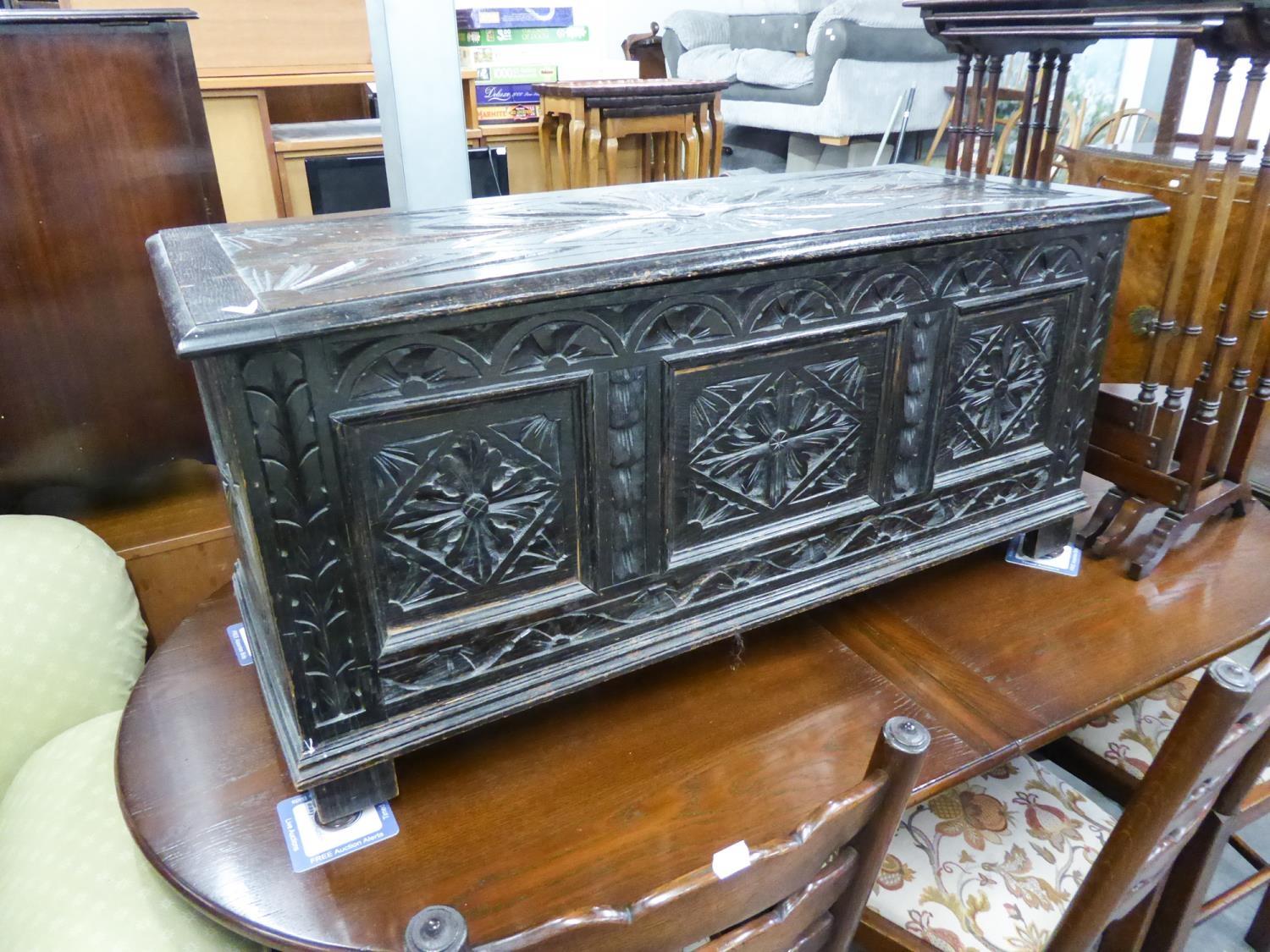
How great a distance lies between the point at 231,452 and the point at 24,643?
0.74 m

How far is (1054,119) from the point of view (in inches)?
53.8

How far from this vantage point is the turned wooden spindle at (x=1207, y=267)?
1102 mm

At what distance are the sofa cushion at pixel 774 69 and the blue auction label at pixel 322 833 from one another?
422 centimetres

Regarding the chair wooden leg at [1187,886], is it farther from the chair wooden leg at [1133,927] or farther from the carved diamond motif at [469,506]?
the carved diamond motif at [469,506]

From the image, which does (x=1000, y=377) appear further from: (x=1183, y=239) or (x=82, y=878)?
(x=82, y=878)

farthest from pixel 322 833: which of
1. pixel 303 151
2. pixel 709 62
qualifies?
pixel 709 62

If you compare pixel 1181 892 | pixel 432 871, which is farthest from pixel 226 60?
pixel 1181 892

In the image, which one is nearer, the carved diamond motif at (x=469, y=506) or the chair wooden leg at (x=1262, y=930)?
the carved diamond motif at (x=469, y=506)

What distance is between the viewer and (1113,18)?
116 centimetres

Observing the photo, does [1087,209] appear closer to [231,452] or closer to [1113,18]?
[1113,18]

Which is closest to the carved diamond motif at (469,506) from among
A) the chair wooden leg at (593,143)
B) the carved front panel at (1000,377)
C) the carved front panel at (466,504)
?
the carved front panel at (466,504)

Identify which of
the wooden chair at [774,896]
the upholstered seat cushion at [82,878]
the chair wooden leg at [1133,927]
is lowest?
the chair wooden leg at [1133,927]

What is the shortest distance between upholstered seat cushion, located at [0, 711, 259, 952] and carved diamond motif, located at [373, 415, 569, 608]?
0.41 m

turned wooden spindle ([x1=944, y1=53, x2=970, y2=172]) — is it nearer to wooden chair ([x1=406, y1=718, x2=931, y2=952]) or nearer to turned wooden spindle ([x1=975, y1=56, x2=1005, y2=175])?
turned wooden spindle ([x1=975, y1=56, x2=1005, y2=175])
